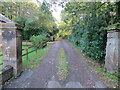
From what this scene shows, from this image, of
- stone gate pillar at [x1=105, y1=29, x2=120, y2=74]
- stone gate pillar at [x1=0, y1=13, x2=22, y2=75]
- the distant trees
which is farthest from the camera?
the distant trees

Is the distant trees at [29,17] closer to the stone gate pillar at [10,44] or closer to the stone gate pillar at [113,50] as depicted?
the stone gate pillar at [10,44]

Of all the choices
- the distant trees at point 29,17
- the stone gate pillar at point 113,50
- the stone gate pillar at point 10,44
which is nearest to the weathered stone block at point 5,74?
the stone gate pillar at point 10,44

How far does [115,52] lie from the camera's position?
3006 millimetres

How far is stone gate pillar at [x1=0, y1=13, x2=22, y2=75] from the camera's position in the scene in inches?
110

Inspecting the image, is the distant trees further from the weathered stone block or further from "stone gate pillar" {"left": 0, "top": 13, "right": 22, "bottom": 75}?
the weathered stone block

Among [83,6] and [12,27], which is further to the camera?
[83,6]

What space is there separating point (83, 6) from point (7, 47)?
4.75m

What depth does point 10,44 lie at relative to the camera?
2.88 metres

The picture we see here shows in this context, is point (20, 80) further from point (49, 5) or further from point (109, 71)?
point (49, 5)

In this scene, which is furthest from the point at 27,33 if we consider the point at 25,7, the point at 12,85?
the point at 12,85

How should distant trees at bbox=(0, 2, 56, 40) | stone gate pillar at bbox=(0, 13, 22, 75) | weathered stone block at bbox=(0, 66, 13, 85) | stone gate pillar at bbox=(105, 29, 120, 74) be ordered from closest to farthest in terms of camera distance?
1. weathered stone block at bbox=(0, 66, 13, 85)
2. stone gate pillar at bbox=(0, 13, 22, 75)
3. stone gate pillar at bbox=(105, 29, 120, 74)
4. distant trees at bbox=(0, 2, 56, 40)

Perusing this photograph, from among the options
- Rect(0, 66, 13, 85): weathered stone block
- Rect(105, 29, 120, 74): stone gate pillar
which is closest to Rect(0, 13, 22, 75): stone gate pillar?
Rect(0, 66, 13, 85): weathered stone block

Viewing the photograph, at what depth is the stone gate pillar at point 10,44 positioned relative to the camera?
2797 millimetres

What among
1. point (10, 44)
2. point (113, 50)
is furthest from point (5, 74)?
point (113, 50)
